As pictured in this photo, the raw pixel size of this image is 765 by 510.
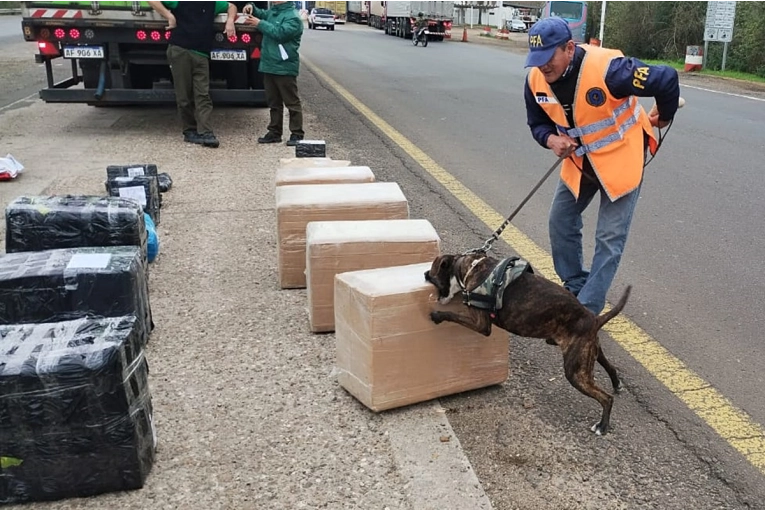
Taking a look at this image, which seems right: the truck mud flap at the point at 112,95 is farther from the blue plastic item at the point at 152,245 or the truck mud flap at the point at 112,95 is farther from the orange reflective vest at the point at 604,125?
the orange reflective vest at the point at 604,125

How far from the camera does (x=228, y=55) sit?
8500mm

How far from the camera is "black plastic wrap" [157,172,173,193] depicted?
6.41 m

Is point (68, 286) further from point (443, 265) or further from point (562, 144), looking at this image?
point (562, 144)

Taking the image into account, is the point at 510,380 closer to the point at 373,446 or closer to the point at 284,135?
the point at 373,446

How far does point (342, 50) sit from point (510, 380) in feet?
76.3

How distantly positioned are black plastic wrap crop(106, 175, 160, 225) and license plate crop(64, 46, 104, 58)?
3545mm

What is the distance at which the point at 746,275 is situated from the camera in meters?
4.89

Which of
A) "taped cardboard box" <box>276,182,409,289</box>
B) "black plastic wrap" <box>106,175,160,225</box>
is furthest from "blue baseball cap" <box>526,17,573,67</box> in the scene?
"black plastic wrap" <box>106,175,160,225</box>

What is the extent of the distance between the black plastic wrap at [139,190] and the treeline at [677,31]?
19641 millimetres

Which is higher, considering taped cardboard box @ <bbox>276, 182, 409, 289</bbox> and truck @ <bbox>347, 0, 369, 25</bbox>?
truck @ <bbox>347, 0, 369, 25</bbox>

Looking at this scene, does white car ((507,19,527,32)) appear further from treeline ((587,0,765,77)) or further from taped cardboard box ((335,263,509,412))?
taped cardboard box ((335,263,509,412))

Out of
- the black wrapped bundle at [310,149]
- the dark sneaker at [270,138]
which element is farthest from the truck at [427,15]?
the black wrapped bundle at [310,149]

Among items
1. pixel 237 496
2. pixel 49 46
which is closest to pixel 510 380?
pixel 237 496

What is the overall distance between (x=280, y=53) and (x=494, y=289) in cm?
578
